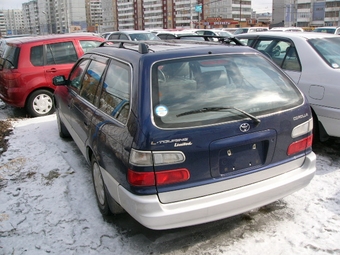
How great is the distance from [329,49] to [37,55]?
19.7 feet

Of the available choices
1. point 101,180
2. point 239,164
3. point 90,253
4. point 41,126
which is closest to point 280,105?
point 239,164

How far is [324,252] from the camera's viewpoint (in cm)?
283

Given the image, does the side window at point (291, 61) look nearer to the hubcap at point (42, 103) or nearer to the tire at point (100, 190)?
the tire at point (100, 190)

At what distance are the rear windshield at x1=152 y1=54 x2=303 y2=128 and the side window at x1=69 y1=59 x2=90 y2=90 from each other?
1.88 meters

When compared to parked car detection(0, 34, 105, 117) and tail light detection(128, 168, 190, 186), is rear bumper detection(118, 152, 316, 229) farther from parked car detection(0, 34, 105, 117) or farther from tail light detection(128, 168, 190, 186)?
parked car detection(0, 34, 105, 117)

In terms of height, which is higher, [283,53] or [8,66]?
[283,53]

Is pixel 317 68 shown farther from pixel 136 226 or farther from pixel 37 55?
pixel 37 55

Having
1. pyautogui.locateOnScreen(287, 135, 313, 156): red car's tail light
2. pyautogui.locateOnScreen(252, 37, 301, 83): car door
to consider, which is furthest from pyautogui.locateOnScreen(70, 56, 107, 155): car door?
pyautogui.locateOnScreen(252, 37, 301, 83): car door

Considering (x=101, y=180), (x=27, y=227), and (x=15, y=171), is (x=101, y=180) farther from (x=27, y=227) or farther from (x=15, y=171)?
(x=15, y=171)

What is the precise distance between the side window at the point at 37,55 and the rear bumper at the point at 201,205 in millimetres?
5906

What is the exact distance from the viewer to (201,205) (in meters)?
2.66

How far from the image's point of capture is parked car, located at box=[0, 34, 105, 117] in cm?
762

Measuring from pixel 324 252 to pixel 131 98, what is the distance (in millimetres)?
1993

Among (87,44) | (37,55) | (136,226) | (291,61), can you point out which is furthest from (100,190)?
(87,44)
